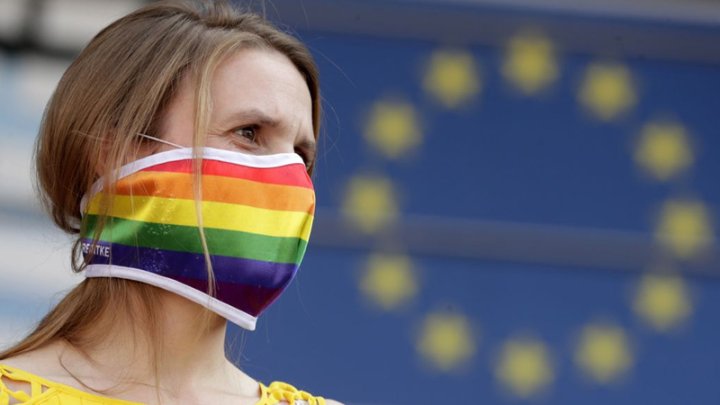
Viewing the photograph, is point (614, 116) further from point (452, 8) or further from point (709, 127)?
point (452, 8)

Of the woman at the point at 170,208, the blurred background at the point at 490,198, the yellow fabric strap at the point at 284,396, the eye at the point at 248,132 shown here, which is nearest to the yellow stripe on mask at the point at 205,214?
the woman at the point at 170,208

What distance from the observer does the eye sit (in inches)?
82.7

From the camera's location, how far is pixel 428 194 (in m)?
3.75

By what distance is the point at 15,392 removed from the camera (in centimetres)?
193

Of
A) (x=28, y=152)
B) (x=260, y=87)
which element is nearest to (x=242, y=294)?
(x=260, y=87)

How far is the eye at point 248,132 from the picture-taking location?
82.7 inches

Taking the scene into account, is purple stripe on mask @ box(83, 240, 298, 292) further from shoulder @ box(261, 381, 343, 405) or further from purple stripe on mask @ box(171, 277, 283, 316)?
shoulder @ box(261, 381, 343, 405)

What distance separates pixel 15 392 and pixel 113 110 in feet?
1.55

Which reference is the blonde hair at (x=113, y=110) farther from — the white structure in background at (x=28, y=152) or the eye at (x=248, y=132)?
the white structure in background at (x=28, y=152)

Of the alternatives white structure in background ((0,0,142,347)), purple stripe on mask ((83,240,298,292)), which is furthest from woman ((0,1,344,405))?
white structure in background ((0,0,142,347))

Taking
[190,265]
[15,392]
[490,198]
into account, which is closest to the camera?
[15,392]

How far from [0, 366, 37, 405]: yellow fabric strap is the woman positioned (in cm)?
3

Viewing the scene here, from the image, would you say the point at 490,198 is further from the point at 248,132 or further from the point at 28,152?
the point at 248,132

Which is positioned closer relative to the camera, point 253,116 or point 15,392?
point 15,392
